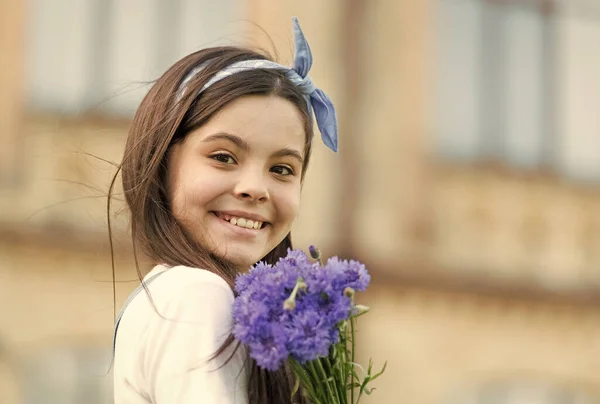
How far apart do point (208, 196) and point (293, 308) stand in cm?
30

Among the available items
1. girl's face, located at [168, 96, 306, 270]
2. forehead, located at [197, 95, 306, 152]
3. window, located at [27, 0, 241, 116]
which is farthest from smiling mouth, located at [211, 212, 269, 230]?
window, located at [27, 0, 241, 116]

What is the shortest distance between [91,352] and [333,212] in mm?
1702

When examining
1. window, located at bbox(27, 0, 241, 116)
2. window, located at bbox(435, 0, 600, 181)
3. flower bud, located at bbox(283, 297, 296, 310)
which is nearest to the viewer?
flower bud, located at bbox(283, 297, 296, 310)

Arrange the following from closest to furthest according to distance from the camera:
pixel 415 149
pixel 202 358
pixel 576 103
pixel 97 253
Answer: pixel 202 358, pixel 97 253, pixel 415 149, pixel 576 103

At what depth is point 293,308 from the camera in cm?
133

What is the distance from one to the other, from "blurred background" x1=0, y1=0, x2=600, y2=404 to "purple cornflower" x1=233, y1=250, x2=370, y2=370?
15.9 feet

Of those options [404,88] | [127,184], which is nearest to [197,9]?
[404,88]

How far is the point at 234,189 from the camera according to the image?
158 cm

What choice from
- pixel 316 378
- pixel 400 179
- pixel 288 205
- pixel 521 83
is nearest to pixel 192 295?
pixel 316 378

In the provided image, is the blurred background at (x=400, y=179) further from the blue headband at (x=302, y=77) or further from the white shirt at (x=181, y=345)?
the white shirt at (x=181, y=345)

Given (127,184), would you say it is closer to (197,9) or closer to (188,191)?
(188,191)

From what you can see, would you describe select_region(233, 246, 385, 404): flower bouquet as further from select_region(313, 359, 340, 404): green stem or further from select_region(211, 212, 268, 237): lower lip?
select_region(211, 212, 268, 237): lower lip

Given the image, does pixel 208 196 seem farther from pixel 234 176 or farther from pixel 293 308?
pixel 293 308

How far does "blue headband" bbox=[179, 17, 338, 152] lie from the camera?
168 centimetres
